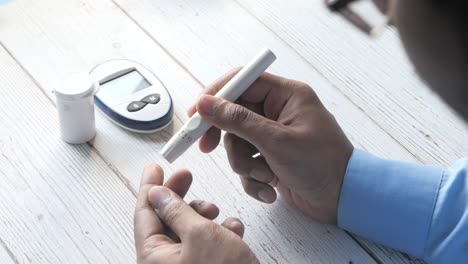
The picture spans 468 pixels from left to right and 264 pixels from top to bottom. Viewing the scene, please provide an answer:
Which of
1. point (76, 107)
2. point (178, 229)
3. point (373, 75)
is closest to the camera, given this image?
point (178, 229)

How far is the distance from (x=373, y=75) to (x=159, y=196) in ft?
1.22

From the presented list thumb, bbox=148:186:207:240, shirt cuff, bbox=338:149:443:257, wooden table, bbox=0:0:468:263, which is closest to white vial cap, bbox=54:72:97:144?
wooden table, bbox=0:0:468:263

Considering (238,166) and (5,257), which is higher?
(238,166)

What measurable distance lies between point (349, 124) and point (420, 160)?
94 millimetres

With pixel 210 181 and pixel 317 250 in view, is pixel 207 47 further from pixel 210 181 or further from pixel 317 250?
pixel 317 250

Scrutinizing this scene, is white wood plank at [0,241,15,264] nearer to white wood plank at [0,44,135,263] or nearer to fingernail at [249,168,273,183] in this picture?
white wood plank at [0,44,135,263]

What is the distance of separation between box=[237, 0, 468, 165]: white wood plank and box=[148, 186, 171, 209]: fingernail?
31 centimetres

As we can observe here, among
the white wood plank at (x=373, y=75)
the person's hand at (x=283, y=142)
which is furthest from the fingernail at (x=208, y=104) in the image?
the white wood plank at (x=373, y=75)

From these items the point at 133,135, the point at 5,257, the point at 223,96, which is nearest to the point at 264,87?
the point at 223,96

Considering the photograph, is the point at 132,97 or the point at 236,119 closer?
the point at 236,119

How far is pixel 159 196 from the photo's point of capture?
0.66 meters

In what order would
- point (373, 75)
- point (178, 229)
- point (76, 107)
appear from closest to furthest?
point (178, 229) < point (76, 107) < point (373, 75)

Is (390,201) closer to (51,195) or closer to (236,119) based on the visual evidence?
(236,119)

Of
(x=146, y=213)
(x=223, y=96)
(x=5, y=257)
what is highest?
(x=223, y=96)
